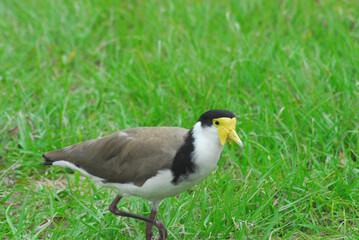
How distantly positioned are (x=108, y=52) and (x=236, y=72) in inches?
75.2

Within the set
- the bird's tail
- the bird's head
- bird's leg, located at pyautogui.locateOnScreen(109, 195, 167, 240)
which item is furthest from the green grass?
the bird's head

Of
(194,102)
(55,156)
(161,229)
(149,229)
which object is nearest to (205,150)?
(161,229)

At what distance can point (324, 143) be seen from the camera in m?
4.50

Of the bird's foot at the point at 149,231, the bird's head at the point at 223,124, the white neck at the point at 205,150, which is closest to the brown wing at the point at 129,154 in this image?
the white neck at the point at 205,150

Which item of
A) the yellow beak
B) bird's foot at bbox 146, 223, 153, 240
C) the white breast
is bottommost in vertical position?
bird's foot at bbox 146, 223, 153, 240

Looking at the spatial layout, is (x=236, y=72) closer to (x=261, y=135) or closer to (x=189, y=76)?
(x=189, y=76)

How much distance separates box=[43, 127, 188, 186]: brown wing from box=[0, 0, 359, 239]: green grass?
34 centimetres

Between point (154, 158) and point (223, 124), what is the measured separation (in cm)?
56

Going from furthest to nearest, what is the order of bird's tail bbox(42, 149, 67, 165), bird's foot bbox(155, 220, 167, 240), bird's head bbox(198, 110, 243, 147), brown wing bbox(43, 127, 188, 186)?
bird's tail bbox(42, 149, 67, 165), bird's foot bbox(155, 220, 167, 240), brown wing bbox(43, 127, 188, 186), bird's head bbox(198, 110, 243, 147)

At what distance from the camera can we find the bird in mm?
3383

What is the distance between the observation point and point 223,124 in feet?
11.0

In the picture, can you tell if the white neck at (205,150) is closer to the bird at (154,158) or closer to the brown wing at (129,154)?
the bird at (154,158)

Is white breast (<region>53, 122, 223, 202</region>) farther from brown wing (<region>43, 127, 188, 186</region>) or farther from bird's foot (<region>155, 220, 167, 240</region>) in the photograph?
bird's foot (<region>155, 220, 167, 240</region>)

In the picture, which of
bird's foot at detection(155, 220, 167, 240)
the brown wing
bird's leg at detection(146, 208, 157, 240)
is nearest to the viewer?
the brown wing
